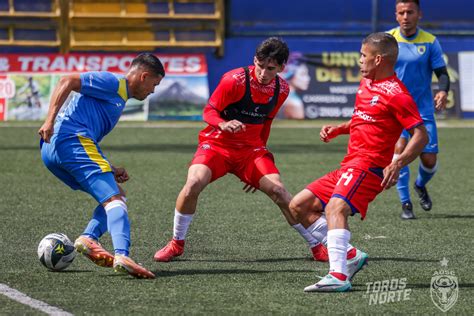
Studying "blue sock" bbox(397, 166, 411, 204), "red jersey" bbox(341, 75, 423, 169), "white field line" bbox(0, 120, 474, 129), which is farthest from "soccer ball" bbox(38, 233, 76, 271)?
"white field line" bbox(0, 120, 474, 129)

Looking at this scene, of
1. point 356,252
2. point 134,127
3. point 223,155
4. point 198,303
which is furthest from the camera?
point 134,127

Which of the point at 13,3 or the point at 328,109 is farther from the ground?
the point at 13,3

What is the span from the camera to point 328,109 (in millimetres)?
24469

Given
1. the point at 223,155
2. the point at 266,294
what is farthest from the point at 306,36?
the point at 266,294

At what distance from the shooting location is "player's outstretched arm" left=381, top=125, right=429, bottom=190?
6789 mm

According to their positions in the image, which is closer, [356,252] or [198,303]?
[198,303]

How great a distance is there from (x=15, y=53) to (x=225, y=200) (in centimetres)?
1442

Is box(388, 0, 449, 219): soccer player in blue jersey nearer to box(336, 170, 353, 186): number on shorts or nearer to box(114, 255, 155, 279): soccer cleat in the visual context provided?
box(336, 170, 353, 186): number on shorts

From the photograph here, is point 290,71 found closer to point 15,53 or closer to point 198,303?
point 15,53

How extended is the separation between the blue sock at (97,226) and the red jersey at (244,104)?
1.08 m

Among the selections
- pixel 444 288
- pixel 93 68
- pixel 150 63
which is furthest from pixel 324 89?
pixel 444 288

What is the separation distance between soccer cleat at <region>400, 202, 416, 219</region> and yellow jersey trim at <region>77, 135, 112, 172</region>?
13.4 ft

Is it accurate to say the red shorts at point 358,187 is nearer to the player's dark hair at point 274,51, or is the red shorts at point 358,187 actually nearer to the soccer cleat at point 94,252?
the player's dark hair at point 274,51

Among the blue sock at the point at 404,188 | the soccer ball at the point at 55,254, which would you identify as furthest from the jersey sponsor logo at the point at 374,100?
the blue sock at the point at 404,188
